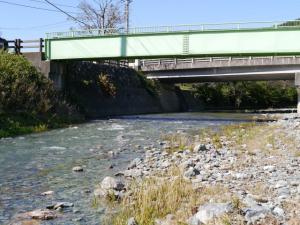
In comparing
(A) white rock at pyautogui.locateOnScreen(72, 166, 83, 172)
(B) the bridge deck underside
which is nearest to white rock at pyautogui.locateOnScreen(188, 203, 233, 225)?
(A) white rock at pyautogui.locateOnScreen(72, 166, 83, 172)

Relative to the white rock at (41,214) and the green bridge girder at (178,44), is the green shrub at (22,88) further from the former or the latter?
the white rock at (41,214)

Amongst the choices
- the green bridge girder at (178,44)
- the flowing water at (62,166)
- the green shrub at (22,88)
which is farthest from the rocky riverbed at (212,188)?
the green bridge girder at (178,44)

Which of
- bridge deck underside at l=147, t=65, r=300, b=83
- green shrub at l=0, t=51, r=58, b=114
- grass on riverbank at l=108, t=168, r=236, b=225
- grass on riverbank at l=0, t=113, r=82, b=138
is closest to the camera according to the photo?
grass on riverbank at l=108, t=168, r=236, b=225

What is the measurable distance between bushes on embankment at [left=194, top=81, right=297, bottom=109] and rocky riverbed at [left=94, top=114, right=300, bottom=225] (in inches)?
2431

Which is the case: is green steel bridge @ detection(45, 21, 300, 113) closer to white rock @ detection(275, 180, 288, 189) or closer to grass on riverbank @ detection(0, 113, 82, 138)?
grass on riverbank @ detection(0, 113, 82, 138)

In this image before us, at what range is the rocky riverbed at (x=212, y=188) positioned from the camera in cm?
729

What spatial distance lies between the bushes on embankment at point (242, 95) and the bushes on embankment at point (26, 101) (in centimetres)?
4353

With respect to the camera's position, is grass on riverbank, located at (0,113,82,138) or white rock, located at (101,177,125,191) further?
grass on riverbank, located at (0,113,82,138)

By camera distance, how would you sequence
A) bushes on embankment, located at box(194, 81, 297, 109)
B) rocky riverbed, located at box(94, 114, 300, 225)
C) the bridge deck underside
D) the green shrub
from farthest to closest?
1. bushes on embankment, located at box(194, 81, 297, 109)
2. the bridge deck underside
3. the green shrub
4. rocky riverbed, located at box(94, 114, 300, 225)

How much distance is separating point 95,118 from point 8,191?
2812 cm

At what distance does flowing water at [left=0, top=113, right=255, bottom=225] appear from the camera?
923 centimetres

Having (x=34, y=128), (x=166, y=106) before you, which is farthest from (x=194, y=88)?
(x=34, y=128)

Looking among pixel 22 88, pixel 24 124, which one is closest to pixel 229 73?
pixel 22 88

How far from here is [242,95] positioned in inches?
3189
